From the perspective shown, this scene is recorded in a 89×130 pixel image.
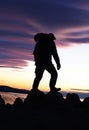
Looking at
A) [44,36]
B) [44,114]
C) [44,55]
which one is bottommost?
[44,114]

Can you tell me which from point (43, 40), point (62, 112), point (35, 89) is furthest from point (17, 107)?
point (43, 40)

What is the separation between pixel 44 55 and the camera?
61.1 feet

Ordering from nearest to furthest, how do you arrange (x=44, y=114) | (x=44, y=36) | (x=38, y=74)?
(x=44, y=114) < (x=44, y=36) < (x=38, y=74)

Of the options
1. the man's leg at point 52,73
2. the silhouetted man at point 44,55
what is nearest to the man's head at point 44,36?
the silhouetted man at point 44,55

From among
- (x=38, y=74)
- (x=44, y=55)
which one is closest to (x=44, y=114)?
(x=38, y=74)

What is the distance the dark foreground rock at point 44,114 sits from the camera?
15914 mm

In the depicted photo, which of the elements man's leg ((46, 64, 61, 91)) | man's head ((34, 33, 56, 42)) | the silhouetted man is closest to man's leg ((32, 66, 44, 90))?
the silhouetted man

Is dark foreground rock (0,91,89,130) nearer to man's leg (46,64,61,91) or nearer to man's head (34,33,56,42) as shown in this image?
man's leg (46,64,61,91)

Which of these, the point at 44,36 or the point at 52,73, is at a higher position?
the point at 44,36

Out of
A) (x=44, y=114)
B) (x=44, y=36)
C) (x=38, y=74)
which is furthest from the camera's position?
(x=38, y=74)

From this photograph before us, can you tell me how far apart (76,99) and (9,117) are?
19.4ft

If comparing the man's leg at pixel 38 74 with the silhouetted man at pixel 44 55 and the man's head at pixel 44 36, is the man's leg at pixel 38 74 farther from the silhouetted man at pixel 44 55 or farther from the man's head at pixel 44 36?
the man's head at pixel 44 36

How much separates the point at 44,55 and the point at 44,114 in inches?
130

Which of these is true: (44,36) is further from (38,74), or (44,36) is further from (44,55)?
(38,74)
